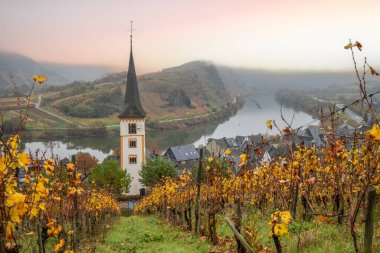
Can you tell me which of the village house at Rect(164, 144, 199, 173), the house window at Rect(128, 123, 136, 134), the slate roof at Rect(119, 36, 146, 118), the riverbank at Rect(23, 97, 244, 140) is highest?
the slate roof at Rect(119, 36, 146, 118)

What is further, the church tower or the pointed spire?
the pointed spire

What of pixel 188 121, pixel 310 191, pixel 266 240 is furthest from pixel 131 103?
pixel 188 121

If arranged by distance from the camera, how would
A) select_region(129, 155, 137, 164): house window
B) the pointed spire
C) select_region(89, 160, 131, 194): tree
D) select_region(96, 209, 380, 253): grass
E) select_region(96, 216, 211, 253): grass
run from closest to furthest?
select_region(96, 209, 380, 253): grass, select_region(96, 216, 211, 253): grass, select_region(89, 160, 131, 194): tree, select_region(129, 155, 137, 164): house window, the pointed spire

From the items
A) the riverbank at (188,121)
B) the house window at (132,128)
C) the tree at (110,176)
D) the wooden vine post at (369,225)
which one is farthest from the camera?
the riverbank at (188,121)

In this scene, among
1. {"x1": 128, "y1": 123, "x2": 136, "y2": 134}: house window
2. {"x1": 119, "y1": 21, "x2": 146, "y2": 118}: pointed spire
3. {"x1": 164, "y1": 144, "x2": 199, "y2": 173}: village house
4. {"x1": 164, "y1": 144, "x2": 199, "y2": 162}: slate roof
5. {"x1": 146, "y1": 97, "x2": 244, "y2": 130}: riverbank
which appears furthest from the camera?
{"x1": 146, "y1": 97, "x2": 244, "y2": 130}: riverbank

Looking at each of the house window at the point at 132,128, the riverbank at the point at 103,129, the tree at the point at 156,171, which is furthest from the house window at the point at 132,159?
the riverbank at the point at 103,129

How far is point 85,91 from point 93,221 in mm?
193592

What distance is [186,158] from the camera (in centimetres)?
7212

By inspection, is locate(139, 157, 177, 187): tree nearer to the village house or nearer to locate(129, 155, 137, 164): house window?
locate(129, 155, 137, 164): house window

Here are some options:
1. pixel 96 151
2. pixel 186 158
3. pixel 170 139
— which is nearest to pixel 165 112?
pixel 170 139

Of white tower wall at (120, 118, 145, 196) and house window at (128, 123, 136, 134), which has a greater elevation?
house window at (128, 123, 136, 134)

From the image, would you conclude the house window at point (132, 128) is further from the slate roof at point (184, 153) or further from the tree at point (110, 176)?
the slate roof at point (184, 153)

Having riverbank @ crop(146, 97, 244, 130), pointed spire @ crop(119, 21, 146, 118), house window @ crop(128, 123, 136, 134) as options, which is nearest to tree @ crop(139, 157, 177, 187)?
house window @ crop(128, 123, 136, 134)

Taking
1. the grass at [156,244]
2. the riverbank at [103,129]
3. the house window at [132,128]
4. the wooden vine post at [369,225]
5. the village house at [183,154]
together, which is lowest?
the village house at [183,154]
